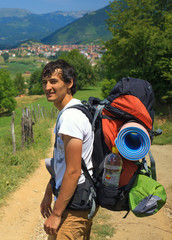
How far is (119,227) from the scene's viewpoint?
164 inches

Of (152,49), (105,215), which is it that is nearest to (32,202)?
(105,215)

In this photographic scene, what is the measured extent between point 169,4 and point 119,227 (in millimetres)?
20907

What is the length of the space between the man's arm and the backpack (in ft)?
0.45

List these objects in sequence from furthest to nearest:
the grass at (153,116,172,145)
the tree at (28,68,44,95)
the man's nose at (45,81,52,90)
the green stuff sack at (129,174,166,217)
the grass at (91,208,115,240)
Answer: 1. the tree at (28,68,44,95)
2. the grass at (153,116,172,145)
3. the grass at (91,208,115,240)
4. the man's nose at (45,81,52,90)
5. the green stuff sack at (129,174,166,217)

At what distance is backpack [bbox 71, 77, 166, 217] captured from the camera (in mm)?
1907

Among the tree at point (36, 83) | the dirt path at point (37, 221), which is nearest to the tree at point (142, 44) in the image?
the dirt path at point (37, 221)

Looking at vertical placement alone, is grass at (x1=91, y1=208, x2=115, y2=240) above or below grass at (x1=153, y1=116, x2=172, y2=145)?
above

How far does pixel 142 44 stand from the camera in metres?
17.2

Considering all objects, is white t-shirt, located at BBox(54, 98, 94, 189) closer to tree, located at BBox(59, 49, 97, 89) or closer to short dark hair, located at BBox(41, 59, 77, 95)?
short dark hair, located at BBox(41, 59, 77, 95)

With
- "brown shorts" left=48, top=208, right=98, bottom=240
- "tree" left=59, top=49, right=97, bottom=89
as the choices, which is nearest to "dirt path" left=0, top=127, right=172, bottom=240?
"brown shorts" left=48, top=208, right=98, bottom=240

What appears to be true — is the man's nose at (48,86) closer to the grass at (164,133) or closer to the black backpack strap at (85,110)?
the black backpack strap at (85,110)

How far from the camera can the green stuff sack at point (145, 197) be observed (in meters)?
1.89

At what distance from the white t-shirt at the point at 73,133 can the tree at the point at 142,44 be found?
46.0ft

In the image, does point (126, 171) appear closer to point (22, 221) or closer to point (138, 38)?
point (22, 221)
